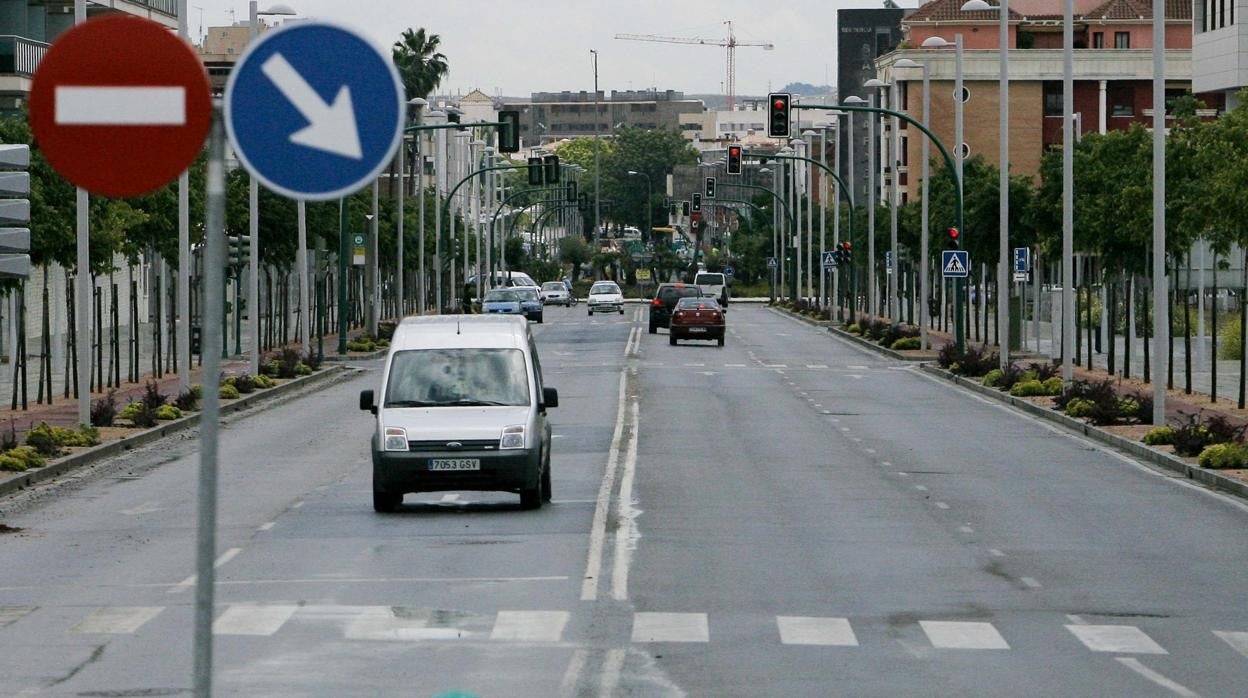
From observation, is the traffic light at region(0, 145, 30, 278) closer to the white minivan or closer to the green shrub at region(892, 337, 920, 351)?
the white minivan

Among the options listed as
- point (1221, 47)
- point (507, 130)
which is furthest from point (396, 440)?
point (1221, 47)

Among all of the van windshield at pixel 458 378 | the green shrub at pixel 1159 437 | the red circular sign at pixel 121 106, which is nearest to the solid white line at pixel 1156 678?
the red circular sign at pixel 121 106

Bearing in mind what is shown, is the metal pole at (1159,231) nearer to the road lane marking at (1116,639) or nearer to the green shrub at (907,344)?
the road lane marking at (1116,639)

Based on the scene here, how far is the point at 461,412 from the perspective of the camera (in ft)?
72.8

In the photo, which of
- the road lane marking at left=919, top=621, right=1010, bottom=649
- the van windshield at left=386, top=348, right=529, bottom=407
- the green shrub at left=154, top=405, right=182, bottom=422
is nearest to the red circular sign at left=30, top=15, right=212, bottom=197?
the road lane marking at left=919, top=621, right=1010, bottom=649

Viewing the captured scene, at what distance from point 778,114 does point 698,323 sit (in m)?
23.3

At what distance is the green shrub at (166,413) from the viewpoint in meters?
36.4

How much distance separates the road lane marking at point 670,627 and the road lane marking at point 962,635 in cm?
144

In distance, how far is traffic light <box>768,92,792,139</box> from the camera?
48.2 m

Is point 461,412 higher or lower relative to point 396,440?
higher

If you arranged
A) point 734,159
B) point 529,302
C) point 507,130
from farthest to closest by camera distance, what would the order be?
point 529,302
point 734,159
point 507,130

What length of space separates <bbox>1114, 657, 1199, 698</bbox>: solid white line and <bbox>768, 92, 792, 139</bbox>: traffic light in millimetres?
35323

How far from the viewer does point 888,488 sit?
25.3 metres

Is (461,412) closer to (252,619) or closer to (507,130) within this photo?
(252,619)
